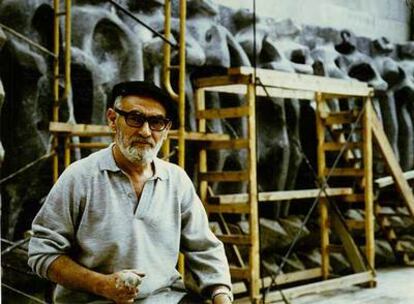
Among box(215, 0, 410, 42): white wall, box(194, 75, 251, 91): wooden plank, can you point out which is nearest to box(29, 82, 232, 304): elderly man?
box(194, 75, 251, 91): wooden plank

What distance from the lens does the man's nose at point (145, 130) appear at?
241cm

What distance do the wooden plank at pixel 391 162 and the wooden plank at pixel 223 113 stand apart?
210cm

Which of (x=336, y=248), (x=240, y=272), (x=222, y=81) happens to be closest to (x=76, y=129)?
(x=222, y=81)

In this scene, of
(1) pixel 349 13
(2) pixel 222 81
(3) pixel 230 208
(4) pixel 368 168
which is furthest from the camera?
(1) pixel 349 13

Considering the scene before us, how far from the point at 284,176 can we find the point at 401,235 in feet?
7.81

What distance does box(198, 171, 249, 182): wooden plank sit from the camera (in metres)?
6.39

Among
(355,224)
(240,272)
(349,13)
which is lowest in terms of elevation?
(240,272)

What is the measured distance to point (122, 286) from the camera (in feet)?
7.27

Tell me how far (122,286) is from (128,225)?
223mm

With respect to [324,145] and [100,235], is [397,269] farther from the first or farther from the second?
[100,235]

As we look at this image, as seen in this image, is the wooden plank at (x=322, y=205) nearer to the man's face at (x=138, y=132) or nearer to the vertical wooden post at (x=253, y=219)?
the vertical wooden post at (x=253, y=219)

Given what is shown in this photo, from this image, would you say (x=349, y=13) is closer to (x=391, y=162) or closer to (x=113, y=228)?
(x=391, y=162)

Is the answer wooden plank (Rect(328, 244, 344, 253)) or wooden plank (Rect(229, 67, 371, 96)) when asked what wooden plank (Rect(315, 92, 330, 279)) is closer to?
wooden plank (Rect(328, 244, 344, 253))

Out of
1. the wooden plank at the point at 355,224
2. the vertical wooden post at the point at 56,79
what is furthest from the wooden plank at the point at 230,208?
the wooden plank at the point at 355,224
